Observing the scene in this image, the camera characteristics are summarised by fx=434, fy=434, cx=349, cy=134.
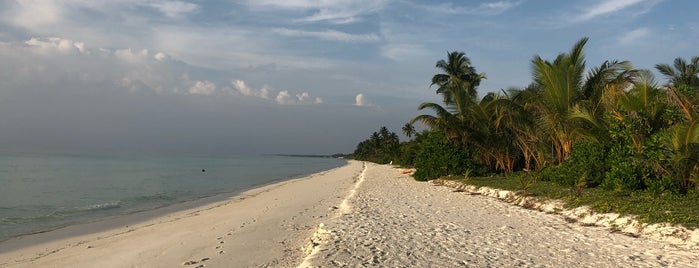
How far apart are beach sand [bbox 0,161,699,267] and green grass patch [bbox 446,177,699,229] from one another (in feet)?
2.52

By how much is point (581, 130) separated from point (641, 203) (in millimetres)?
4703

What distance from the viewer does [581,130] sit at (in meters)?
12.9

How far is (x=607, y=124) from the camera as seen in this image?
40.7ft

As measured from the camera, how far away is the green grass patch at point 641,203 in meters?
7.15

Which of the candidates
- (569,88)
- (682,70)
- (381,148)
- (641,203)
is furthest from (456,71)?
(381,148)

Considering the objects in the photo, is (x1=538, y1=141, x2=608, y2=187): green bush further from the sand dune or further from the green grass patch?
the sand dune

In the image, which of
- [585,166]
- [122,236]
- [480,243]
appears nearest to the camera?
[480,243]

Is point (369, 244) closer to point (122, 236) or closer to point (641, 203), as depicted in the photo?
point (122, 236)

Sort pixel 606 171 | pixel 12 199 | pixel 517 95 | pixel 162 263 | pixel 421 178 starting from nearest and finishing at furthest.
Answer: pixel 162 263
pixel 606 171
pixel 12 199
pixel 517 95
pixel 421 178

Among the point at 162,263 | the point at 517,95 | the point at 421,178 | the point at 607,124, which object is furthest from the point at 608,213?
the point at 421,178

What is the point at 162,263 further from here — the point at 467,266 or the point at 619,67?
the point at 619,67

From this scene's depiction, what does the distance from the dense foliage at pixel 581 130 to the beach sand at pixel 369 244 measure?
305cm

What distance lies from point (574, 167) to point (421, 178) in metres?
9.51

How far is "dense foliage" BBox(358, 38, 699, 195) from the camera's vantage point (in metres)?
9.88
